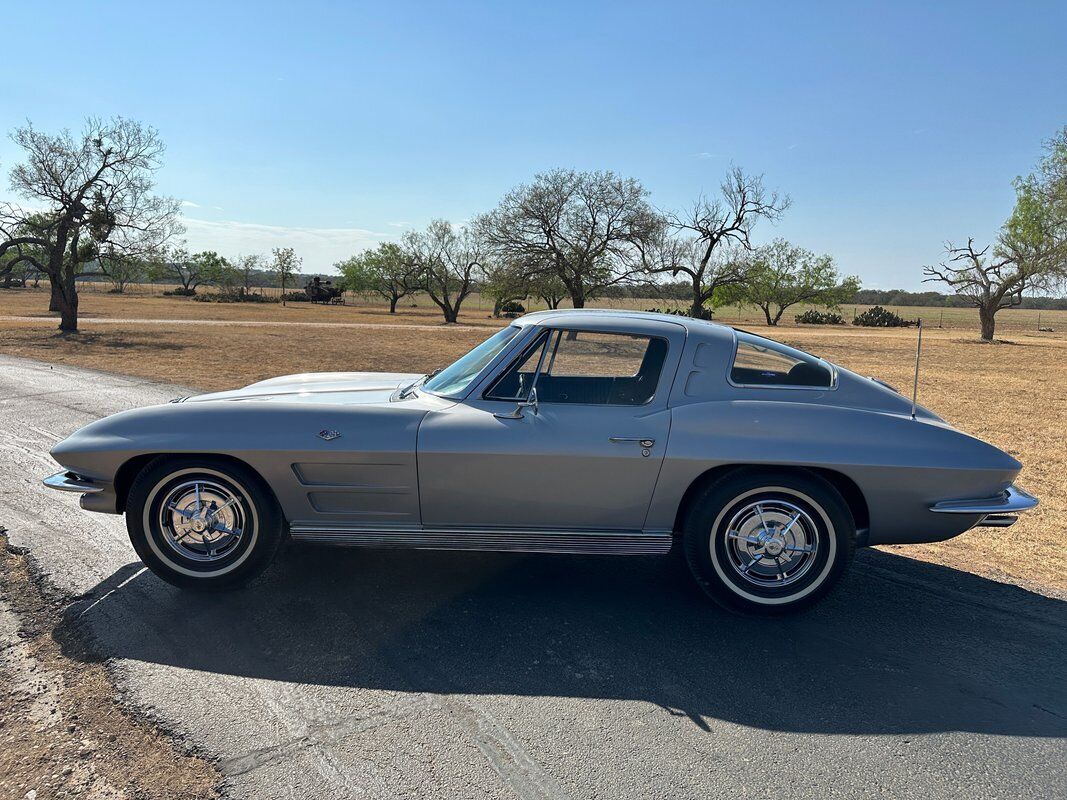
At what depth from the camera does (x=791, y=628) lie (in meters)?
3.46

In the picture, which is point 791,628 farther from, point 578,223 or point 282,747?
point 578,223

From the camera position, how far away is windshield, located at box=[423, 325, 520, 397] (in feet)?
12.5

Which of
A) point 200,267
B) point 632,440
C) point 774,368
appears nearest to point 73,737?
point 632,440

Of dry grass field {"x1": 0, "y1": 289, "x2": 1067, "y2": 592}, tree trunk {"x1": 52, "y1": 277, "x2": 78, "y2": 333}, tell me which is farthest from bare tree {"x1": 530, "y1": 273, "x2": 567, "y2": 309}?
tree trunk {"x1": 52, "y1": 277, "x2": 78, "y2": 333}

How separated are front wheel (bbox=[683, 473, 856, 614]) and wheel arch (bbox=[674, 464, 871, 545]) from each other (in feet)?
0.12

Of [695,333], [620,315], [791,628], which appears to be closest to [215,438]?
[620,315]

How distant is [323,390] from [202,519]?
3.22ft

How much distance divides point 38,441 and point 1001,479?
8.16 m

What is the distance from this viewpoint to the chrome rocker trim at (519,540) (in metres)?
3.52

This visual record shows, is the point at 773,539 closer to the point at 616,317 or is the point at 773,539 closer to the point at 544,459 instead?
the point at 544,459

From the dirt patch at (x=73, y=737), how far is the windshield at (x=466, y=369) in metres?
2.02

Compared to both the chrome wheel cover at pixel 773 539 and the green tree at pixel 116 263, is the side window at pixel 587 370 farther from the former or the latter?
the green tree at pixel 116 263

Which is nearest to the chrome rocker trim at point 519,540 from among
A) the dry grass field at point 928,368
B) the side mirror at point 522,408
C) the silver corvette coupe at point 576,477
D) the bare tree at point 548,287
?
the silver corvette coupe at point 576,477

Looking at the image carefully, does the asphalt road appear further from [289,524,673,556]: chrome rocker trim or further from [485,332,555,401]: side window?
[485,332,555,401]: side window
